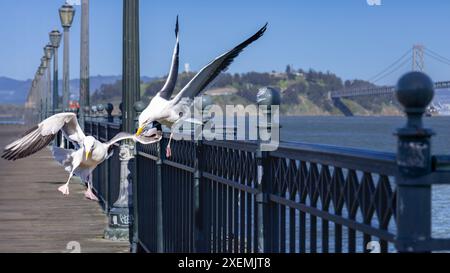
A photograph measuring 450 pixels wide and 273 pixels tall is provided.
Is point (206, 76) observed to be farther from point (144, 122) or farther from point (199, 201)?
point (199, 201)

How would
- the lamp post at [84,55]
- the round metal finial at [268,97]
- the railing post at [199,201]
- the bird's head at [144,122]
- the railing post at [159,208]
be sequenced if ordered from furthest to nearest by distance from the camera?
the lamp post at [84,55] → the railing post at [159,208] → the railing post at [199,201] → the round metal finial at [268,97] → the bird's head at [144,122]

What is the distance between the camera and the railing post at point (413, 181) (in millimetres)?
4188

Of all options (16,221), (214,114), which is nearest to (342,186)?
(214,114)

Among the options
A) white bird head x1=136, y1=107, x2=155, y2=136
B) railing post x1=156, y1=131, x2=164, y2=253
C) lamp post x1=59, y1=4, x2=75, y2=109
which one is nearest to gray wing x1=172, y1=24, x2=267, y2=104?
white bird head x1=136, y1=107, x2=155, y2=136

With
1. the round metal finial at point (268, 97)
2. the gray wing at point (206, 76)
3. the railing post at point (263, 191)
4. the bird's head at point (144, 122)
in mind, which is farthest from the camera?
the railing post at point (263, 191)

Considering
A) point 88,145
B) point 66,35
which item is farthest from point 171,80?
point 66,35

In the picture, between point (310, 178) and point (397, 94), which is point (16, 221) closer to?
point (310, 178)

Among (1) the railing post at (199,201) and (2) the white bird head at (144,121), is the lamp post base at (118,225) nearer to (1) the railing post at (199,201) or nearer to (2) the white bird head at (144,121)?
(1) the railing post at (199,201)

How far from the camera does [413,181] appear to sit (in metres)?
4.30

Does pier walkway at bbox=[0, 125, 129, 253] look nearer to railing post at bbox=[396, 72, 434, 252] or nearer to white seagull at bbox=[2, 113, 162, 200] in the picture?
white seagull at bbox=[2, 113, 162, 200]

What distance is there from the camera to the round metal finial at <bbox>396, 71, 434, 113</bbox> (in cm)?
407

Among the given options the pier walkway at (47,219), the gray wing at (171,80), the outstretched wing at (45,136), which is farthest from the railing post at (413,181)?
the pier walkway at (47,219)

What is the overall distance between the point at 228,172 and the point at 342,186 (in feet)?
9.34

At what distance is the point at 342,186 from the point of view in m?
5.06
